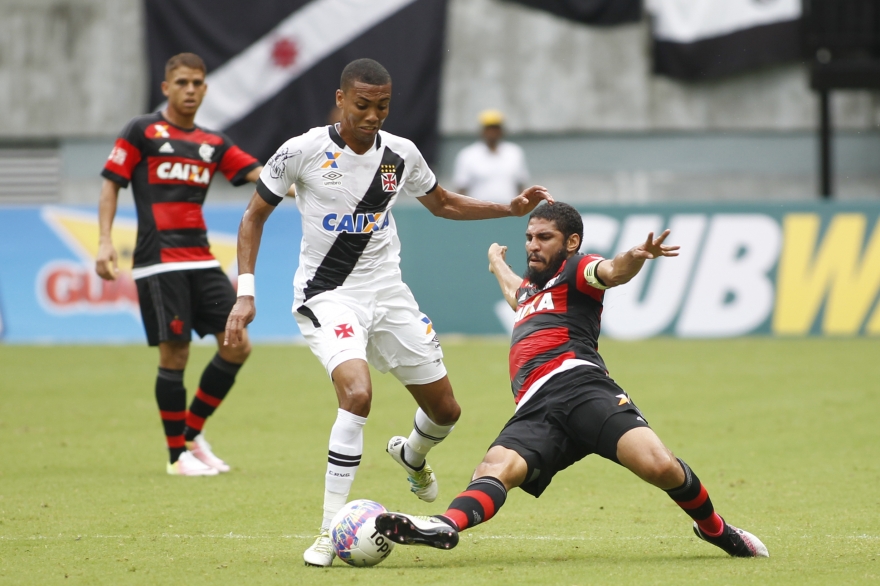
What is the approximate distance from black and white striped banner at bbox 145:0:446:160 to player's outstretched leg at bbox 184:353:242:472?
1275 centimetres

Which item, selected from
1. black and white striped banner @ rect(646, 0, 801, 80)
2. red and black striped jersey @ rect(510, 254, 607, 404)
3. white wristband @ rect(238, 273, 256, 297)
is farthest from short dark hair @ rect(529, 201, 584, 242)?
black and white striped banner @ rect(646, 0, 801, 80)

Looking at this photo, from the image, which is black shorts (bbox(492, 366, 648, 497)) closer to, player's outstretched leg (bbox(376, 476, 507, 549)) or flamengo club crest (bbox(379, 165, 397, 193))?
player's outstretched leg (bbox(376, 476, 507, 549))

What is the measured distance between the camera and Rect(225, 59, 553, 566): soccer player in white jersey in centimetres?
A: 563

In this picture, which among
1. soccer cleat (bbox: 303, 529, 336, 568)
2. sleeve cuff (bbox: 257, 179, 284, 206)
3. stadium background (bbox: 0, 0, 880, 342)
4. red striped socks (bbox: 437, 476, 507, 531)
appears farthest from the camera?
stadium background (bbox: 0, 0, 880, 342)

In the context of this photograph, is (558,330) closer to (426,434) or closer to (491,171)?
(426,434)

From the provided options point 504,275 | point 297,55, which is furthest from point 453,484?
point 297,55

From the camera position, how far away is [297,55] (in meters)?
20.6

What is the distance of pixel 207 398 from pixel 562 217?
3.42 meters

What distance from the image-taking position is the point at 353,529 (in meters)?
5.04

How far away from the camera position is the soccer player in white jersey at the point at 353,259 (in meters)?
5.63

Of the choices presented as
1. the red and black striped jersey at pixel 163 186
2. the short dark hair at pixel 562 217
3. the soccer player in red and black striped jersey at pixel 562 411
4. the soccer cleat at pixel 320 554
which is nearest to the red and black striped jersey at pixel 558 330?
the soccer player in red and black striped jersey at pixel 562 411

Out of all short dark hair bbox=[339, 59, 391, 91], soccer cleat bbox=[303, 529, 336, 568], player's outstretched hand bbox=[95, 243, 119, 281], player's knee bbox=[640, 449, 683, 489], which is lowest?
soccer cleat bbox=[303, 529, 336, 568]

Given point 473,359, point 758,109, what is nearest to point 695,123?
point 758,109

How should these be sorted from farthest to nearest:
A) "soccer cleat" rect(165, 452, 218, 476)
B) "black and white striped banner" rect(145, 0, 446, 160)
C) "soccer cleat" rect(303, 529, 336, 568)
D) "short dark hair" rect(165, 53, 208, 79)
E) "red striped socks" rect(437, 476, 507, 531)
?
"black and white striped banner" rect(145, 0, 446, 160) < "short dark hair" rect(165, 53, 208, 79) < "soccer cleat" rect(165, 452, 218, 476) < "soccer cleat" rect(303, 529, 336, 568) < "red striped socks" rect(437, 476, 507, 531)
